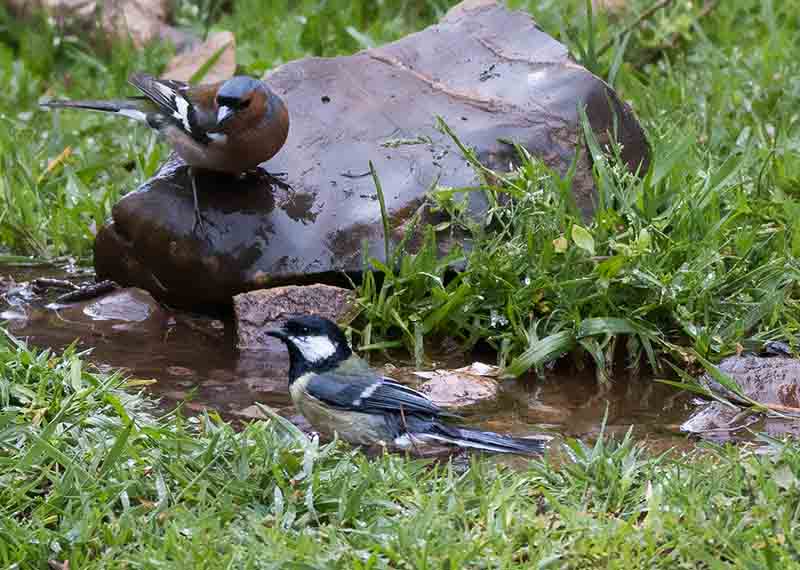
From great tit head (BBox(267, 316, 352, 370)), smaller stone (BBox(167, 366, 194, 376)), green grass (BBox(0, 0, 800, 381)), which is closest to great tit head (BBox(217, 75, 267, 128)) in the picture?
green grass (BBox(0, 0, 800, 381))

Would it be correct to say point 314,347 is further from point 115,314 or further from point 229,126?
point 115,314

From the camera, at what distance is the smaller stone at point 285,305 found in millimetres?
5594

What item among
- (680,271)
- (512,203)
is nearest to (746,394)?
(680,271)

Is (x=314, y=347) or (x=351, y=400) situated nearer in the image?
(x=351, y=400)

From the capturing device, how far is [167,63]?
8.81 m

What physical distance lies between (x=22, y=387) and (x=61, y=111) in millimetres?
4138

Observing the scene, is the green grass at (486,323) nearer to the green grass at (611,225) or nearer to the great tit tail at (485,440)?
the green grass at (611,225)

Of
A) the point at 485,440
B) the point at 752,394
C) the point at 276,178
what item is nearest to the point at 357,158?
the point at 276,178

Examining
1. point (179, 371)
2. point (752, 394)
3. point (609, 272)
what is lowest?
point (752, 394)

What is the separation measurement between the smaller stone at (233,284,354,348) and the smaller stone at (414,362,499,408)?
1.86 ft

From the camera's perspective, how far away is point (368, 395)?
472cm

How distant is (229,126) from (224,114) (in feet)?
0.31

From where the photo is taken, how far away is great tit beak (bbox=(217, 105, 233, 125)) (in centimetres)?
583

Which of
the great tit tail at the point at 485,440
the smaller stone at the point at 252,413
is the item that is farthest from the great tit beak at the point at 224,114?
the great tit tail at the point at 485,440
